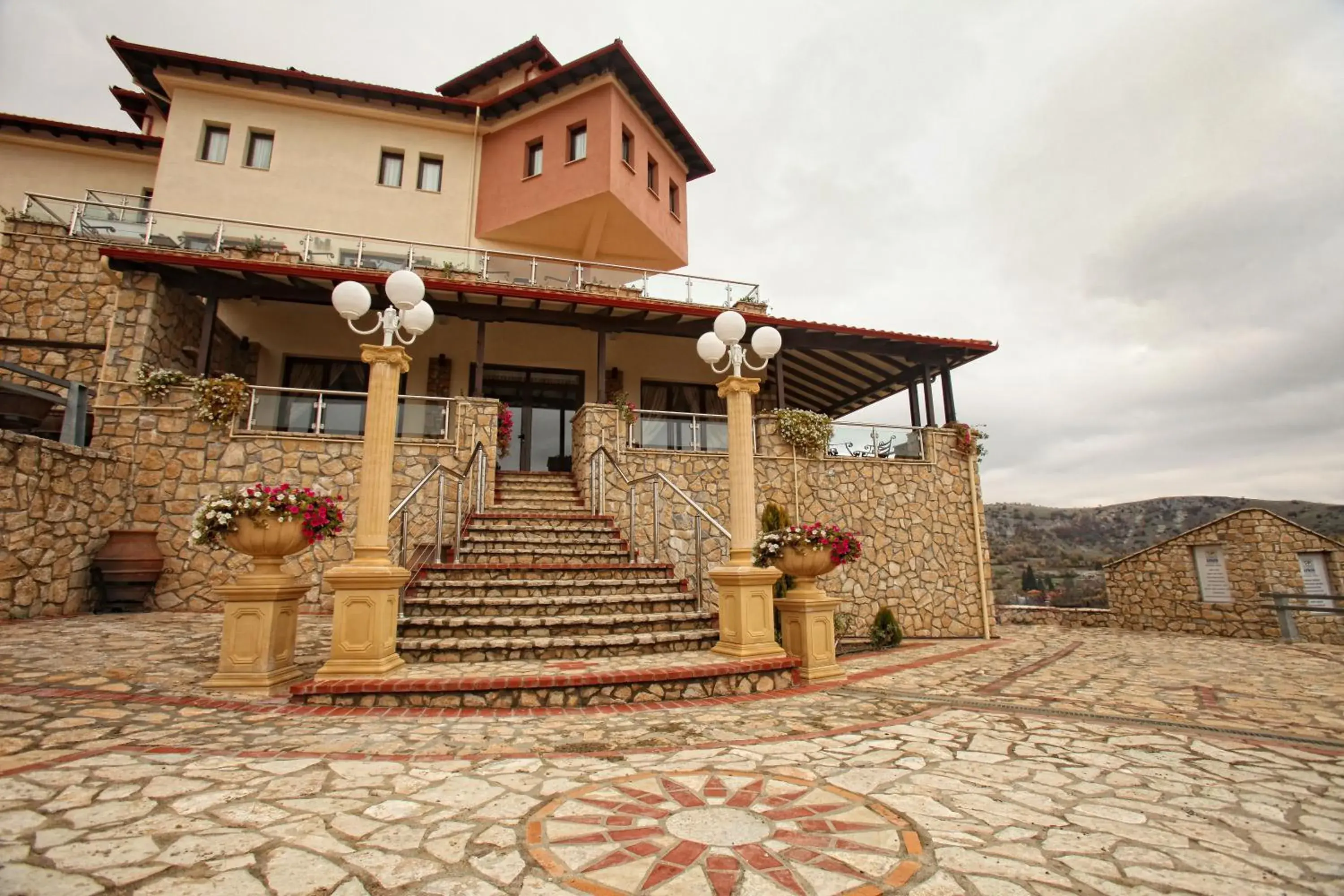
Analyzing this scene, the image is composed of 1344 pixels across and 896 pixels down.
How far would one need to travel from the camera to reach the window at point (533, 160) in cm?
1606

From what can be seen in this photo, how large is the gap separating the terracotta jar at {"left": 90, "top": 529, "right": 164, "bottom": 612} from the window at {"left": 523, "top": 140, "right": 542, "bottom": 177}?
12.0 metres

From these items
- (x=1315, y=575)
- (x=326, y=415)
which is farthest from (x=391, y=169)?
(x=1315, y=575)

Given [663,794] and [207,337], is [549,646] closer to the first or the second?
[663,794]

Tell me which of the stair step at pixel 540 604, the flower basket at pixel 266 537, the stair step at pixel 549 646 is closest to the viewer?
the flower basket at pixel 266 537

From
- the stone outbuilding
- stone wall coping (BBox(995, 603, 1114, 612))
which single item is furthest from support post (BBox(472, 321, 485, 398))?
the stone outbuilding

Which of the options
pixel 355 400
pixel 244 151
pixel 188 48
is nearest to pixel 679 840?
pixel 355 400

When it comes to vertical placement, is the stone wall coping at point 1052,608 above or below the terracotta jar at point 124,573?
below

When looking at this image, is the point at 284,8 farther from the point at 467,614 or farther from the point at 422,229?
the point at 467,614

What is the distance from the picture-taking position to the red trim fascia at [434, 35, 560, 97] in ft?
58.5

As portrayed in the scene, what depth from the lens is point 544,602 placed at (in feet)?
22.0

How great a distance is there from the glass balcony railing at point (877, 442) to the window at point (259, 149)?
51.9ft

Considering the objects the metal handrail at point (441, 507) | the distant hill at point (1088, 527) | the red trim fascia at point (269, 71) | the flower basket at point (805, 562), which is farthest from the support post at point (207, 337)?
the distant hill at point (1088, 527)

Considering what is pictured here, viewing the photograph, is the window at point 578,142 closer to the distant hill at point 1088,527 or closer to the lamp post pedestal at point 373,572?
the lamp post pedestal at point 373,572

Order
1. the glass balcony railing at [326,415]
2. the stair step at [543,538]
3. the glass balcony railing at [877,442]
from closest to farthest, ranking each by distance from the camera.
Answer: the stair step at [543,538]
the glass balcony railing at [326,415]
the glass balcony railing at [877,442]
